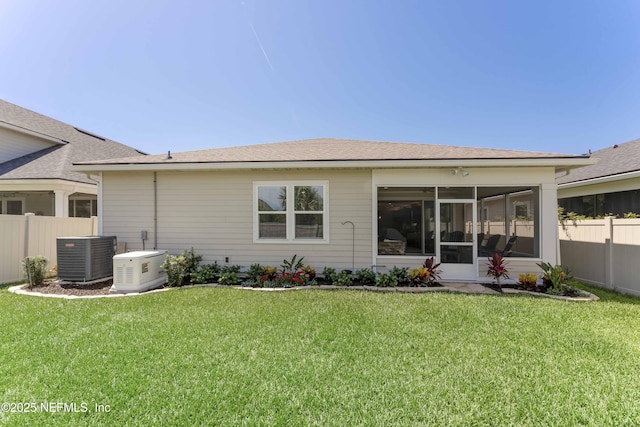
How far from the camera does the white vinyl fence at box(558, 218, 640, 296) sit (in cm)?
597

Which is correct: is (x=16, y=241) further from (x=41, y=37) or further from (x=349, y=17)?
(x=349, y=17)

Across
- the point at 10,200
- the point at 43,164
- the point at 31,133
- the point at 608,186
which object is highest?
the point at 31,133

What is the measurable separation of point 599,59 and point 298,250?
55.0 feet

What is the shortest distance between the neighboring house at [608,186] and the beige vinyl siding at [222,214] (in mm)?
5799

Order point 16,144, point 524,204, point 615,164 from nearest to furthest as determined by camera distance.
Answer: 1. point 615,164
2. point 524,204
3. point 16,144

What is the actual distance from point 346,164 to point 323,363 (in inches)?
190

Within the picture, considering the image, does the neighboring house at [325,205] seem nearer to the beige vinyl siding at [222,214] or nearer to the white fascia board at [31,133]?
the beige vinyl siding at [222,214]

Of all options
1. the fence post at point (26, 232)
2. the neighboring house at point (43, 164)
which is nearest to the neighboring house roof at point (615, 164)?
the fence post at point (26, 232)

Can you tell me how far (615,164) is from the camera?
926 centimetres

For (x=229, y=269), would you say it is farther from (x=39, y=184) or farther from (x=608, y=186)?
(x=608, y=186)

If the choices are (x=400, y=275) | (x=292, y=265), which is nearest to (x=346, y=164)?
(x=292, y=265)

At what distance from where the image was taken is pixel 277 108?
12750mm

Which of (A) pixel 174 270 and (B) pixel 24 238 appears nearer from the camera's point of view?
(A) pixel 174 270

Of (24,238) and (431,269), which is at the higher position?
(24,238)
